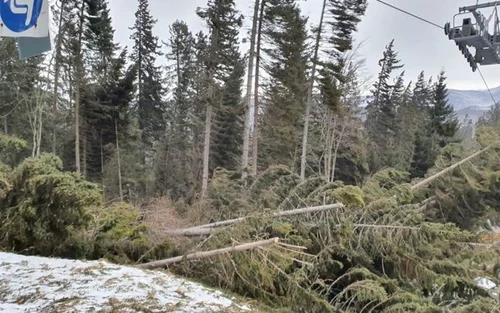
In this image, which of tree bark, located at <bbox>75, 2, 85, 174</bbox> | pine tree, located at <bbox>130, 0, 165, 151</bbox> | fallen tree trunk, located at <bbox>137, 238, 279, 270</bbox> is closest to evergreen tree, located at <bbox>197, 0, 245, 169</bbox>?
tree bark, located at <bbox>75, 2, 85, 174</bbox>

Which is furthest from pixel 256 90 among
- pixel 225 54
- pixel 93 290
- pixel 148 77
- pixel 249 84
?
pixel 148 77

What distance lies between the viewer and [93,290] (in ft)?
9.18

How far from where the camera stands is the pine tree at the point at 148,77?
86.0 feet

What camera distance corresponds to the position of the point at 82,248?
4.33 meters

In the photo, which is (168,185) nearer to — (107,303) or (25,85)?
(25,85)

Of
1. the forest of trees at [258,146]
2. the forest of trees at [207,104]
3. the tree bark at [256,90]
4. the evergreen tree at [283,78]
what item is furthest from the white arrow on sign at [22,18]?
the evergreen tree at [283,78]

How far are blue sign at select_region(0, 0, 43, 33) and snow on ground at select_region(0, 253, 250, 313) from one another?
1889mm

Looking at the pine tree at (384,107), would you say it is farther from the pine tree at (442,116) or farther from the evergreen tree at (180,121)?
the evergreen tree at (180,121)

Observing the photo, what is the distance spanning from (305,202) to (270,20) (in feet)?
35.3

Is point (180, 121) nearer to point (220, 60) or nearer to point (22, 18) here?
point (220, 60)

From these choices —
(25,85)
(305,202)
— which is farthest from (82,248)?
(25,85)

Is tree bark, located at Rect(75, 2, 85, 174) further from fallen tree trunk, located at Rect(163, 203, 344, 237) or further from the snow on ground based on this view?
the snow on ground

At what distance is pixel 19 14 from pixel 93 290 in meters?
2.05

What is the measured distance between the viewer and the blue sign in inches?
105
